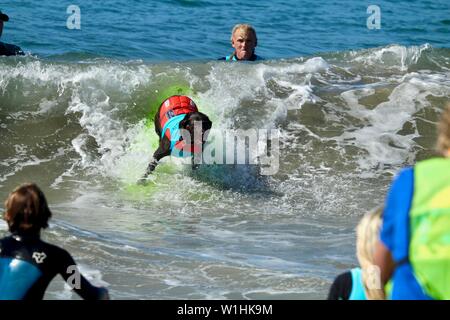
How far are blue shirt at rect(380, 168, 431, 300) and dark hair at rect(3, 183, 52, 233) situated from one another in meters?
1.53

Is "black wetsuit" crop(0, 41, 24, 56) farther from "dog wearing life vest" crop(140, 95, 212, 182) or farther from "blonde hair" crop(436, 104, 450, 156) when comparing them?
"blonde hair" crop(436, 104, 450, 156)

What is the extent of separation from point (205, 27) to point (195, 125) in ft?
31.4

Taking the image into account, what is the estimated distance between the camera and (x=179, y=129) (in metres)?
8.17

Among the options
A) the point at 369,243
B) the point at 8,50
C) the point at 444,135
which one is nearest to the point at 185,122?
the point at 8,50

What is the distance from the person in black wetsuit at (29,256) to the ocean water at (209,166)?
1.40 m

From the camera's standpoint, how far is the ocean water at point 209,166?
19.9ft

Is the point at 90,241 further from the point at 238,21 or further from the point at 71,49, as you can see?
the point at 238,21

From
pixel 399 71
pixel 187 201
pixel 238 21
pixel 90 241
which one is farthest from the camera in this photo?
pixel 238 21

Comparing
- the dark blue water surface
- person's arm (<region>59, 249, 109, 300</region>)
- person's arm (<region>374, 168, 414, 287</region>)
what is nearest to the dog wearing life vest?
person's arm (<region>59, 249, 109, 300</region>)

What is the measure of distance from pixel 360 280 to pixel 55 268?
4.31 feet

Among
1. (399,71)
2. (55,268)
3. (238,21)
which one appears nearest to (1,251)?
(55,268)

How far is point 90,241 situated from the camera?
6.41 m

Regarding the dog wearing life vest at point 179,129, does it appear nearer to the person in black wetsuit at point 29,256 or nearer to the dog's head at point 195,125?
the dog's head at point 195,125

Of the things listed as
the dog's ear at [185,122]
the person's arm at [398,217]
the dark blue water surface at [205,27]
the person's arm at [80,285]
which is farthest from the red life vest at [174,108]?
the person's arm at [398,217]
